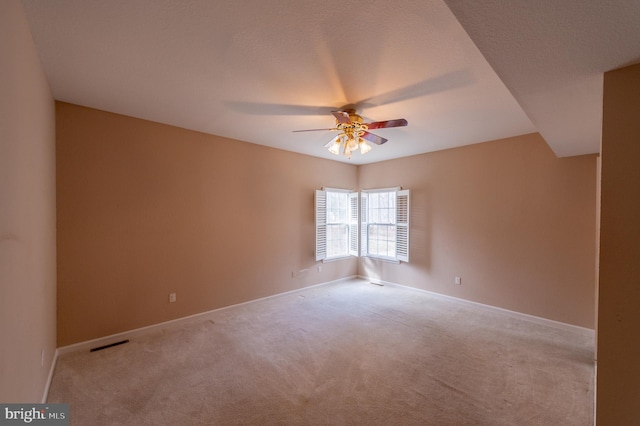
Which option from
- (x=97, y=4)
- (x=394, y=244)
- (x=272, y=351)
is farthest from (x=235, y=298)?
(x=97, y=4)

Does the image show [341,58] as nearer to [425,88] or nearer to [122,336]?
[425,88]

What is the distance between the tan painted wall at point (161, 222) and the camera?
291cm

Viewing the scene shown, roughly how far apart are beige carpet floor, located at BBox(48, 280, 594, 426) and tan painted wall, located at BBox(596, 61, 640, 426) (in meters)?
0.73

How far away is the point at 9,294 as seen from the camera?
136 centimetres

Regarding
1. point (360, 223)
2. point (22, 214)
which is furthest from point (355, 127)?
point (360, 223)

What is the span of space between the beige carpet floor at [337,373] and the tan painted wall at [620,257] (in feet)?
2.40

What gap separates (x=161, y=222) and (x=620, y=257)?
4.32 m

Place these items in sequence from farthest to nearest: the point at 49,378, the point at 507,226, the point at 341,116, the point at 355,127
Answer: the point at 507,226 → the point at 355,127 → the point at 341,116 → the point at 49,378

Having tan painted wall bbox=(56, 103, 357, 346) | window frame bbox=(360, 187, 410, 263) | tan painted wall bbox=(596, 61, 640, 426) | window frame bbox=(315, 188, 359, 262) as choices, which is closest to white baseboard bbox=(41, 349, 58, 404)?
tan painted wall bbox=(56, 103, 357, 346)

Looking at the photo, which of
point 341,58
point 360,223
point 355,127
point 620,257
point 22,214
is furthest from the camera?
point 360,223

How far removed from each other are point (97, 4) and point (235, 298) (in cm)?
373

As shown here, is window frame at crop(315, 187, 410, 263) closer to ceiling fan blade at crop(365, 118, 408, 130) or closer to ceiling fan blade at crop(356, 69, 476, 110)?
ceiling fan blade at crop(365, 118, 408, 130)

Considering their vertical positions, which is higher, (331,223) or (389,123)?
(389,123)

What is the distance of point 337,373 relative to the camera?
250cm
